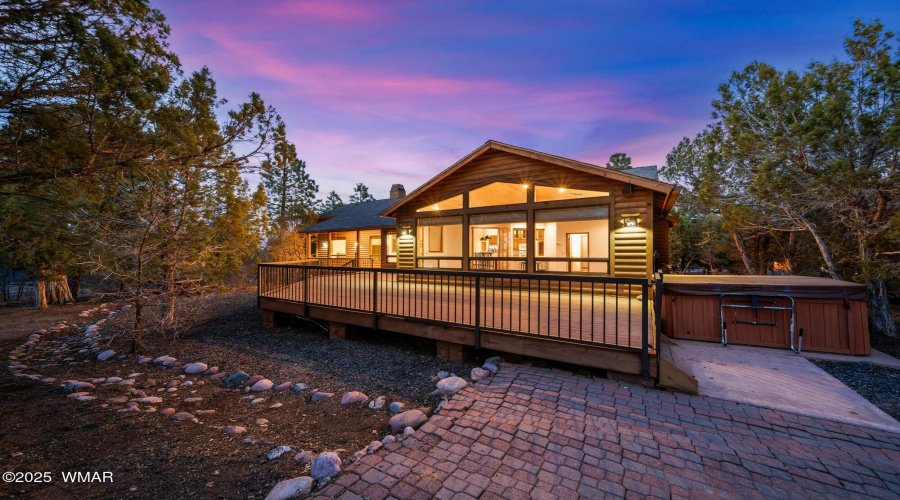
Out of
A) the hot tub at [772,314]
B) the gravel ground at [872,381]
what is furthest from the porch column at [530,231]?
the gravel ground at [872,381]

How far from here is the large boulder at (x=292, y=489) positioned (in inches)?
82.4

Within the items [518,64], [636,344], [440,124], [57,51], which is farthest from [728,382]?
[440,124]

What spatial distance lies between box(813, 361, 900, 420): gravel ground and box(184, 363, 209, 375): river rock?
346 inches

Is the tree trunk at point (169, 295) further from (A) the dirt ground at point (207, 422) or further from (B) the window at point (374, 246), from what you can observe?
(B) the window at point (374, 246)

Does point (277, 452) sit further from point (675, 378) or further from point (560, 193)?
point (560, 193)

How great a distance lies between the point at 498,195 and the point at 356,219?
12051mm

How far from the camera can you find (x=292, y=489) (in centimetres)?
214

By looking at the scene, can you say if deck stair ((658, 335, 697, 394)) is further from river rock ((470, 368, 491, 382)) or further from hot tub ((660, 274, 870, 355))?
hot tub ((660, 274, 870, 355))

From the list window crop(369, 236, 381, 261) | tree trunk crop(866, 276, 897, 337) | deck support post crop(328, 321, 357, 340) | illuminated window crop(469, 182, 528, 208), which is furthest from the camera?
window crop(369, 236, 381, 261)

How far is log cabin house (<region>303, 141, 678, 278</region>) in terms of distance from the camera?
288 inches

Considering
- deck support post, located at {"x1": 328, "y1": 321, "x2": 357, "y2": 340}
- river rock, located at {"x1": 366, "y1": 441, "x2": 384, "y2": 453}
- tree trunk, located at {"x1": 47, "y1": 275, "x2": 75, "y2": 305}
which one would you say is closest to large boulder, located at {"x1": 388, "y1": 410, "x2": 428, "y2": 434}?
river rock, located at {"x1": 366, "y1": 441, "x2": 384, "y2": 453}

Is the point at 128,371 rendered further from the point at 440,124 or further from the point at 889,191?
the point at 440,124

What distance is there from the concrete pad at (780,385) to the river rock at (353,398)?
3.98 metres

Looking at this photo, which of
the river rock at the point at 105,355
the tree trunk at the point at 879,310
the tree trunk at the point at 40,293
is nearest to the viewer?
the river rock at the point at 105,355
